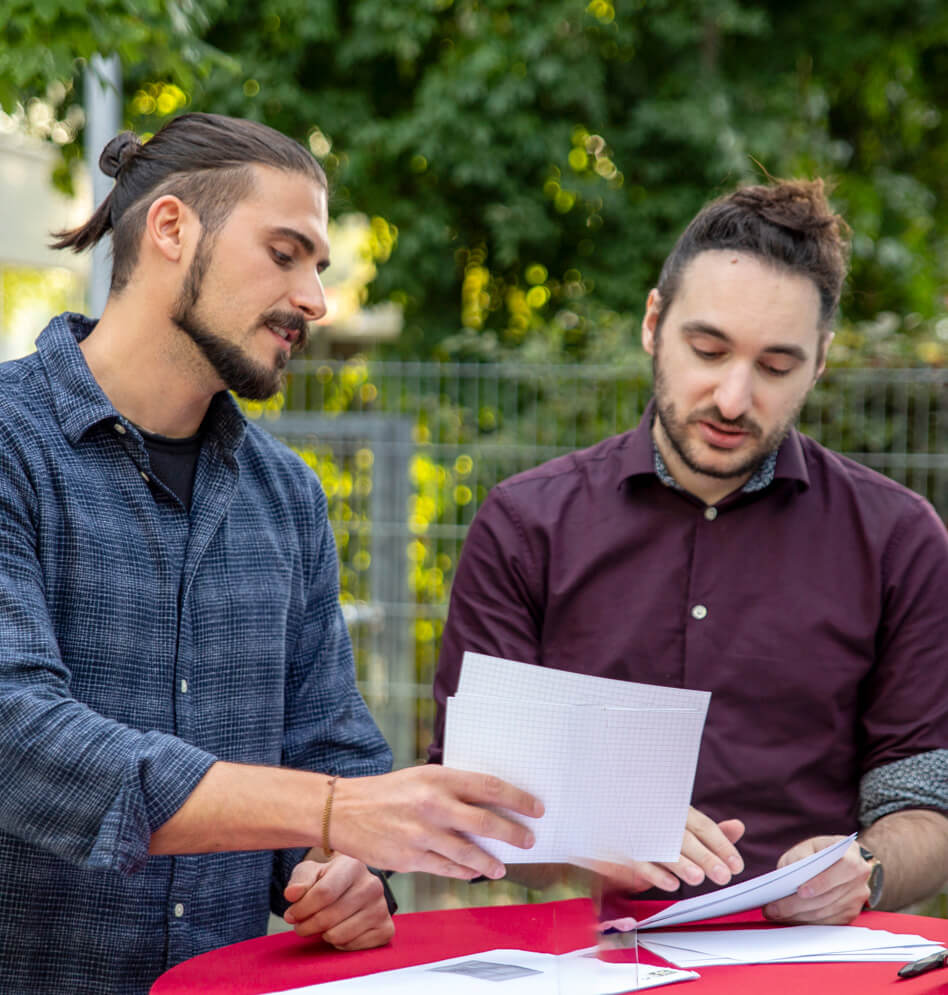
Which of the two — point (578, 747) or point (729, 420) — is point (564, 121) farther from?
point (578, 747)

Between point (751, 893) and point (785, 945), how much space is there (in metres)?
0.10

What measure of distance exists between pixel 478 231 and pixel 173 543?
295 inches

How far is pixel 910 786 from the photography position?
2232 millimetres

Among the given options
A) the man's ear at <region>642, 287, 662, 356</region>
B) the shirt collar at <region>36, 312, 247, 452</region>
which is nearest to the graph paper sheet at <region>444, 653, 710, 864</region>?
the shirt collar at <region>36, 312, 247, 452</region>

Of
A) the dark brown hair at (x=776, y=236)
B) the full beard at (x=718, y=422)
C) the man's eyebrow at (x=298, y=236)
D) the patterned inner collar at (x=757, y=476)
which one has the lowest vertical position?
the patterned inner collar at (x=757, y=476)

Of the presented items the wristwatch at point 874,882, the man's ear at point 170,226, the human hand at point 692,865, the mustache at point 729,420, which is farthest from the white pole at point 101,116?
the wristwatch at point 874,882

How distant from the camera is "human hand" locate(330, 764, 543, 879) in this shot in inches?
55.7

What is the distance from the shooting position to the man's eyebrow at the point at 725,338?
233cm

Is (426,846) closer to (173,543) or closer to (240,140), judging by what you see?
(173,543)

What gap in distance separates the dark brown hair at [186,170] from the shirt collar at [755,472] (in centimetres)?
79

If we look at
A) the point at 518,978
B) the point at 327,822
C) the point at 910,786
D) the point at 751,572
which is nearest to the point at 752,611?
the point at 751,572

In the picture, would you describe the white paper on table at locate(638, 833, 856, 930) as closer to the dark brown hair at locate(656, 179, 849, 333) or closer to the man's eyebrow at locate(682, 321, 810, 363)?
the man's eyebrow at locate(682, 321, 810, 363)

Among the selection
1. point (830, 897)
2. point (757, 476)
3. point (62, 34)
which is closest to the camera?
point (830, 897)

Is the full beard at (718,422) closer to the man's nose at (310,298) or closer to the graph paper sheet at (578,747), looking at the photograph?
the man's nose at (310,298)
